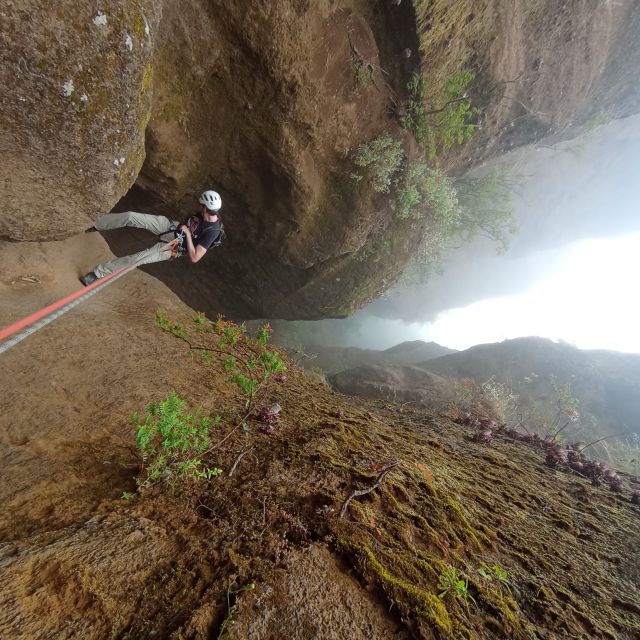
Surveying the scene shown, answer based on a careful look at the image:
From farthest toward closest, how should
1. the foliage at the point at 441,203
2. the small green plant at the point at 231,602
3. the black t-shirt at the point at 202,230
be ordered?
the foliage at the point at 441,203 < the black t-shirt at the point at 202,230 < the small green plant at the point at 231,602

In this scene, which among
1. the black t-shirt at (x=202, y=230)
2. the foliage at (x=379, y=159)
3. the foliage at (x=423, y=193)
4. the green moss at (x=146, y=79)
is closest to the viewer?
the green moss at (x=146, y=79)

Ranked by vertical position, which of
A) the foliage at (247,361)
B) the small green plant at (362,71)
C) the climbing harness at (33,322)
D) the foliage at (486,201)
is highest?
the foliage at (486,201)

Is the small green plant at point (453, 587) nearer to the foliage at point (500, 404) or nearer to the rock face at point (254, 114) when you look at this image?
the rock face at point (254, 114)

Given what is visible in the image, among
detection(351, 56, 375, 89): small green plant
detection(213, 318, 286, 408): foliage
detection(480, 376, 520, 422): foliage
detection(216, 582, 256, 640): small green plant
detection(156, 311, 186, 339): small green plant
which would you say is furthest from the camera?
detection(480, 376, 520, 422): foliage

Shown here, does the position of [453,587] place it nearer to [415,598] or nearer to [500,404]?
[415,598]

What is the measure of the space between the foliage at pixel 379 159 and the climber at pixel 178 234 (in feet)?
11.4

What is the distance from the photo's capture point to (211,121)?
250 inches

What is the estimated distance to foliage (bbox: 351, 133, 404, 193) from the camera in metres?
7.72

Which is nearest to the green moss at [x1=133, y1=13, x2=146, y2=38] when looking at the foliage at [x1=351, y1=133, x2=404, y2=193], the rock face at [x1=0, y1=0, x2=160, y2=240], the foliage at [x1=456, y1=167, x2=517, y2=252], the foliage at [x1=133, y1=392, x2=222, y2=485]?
the rock face at [x1=0, y1=0, x2=160, y2=240]

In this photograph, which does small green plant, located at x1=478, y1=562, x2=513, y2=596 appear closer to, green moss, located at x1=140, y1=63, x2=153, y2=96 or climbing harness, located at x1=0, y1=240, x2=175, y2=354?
climbing harness, located at x1=0, y1=240, x2=175, y2=354

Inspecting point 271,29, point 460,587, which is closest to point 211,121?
point 271,29

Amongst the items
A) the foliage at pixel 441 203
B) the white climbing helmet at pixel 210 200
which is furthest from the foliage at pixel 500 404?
the white climbing helmet at pixel 210 200

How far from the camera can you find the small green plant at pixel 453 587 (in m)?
2.04

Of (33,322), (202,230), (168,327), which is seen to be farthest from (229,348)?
(33,322)
